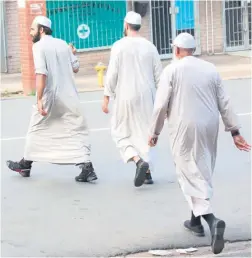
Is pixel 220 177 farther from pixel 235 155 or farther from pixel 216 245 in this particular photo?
pixel 216 245

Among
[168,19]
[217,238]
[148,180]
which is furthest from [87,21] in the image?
[217,238]

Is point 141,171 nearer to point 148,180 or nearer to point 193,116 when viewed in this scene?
point 148,180

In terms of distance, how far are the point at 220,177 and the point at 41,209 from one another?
2.25 metres

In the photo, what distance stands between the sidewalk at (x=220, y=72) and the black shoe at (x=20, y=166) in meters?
8.17

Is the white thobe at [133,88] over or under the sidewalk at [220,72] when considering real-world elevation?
over

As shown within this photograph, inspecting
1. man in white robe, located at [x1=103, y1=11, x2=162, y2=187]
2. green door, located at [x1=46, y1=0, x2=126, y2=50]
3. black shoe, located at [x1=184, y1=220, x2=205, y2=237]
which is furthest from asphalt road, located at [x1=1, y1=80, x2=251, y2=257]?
green door, located at [x1=46, y1=0, x2=126, y2=50]

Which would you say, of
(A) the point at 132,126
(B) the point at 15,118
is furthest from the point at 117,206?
(B) the point at 15,118

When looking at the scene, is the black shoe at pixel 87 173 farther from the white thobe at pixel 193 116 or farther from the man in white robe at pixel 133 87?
the white thobe at pixel 193 116

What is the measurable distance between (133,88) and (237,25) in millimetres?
15557

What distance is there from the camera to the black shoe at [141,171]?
8.64 meters

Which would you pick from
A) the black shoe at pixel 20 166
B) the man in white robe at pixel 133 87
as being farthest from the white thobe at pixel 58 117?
the man in white robe at pixel 133 87

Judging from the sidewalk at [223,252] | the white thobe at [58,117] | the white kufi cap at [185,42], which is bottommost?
the sidewalk at [223,252]

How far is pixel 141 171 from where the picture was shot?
8.67 m

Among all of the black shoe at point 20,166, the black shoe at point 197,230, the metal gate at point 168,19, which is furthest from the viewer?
the metal gate at point 168,19
